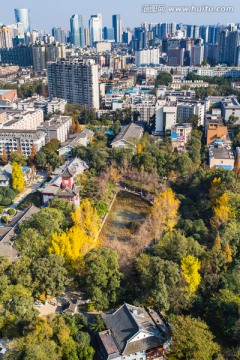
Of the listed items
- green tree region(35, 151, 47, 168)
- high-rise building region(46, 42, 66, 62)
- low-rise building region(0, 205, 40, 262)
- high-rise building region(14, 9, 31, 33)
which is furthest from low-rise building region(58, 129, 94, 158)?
high-rise building region(14, 9, 31, 33)

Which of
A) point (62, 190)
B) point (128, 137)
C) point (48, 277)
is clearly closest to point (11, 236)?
point (48, 277)

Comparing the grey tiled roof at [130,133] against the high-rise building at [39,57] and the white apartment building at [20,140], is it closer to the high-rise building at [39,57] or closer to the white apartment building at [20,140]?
the white apartment building at [20,140]

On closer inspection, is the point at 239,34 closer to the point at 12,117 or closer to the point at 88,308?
the point at 12,117

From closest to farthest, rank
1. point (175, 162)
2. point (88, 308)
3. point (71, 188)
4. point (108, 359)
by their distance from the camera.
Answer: point (108, 359) → point (88, 308) → point (71, 188) → point (175, 162)

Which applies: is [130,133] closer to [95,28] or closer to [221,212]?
[221,212]

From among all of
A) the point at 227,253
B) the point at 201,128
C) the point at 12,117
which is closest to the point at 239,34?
the point at 201,128

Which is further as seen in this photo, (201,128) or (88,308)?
(201,128)
